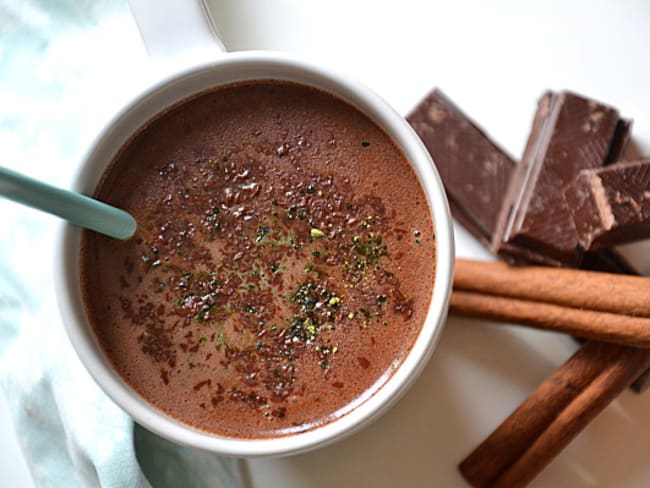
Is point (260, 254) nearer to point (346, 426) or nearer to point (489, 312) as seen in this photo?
point (346, 426)

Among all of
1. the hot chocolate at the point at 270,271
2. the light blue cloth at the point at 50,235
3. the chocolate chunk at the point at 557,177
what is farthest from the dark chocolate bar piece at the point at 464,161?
the light blue cloth at the point at 50,235

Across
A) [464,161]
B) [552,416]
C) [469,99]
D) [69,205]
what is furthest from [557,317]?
[69,205]

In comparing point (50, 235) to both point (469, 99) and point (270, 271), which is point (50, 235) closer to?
point (270, 271)

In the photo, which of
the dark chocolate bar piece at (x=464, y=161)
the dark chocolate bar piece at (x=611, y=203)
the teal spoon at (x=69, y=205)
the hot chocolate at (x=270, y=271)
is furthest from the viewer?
the dark chocolate bar piece at (x=464, y=161)

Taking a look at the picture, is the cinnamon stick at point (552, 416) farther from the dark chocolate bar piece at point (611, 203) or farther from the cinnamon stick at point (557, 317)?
the dark chocolate bar piece at point (611, 203)

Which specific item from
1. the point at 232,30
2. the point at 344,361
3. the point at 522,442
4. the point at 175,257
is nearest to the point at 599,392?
the point at 522,442

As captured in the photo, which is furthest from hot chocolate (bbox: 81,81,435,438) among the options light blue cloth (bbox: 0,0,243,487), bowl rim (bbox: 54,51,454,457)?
light blue cloth (bbox: 0,0,243,487)
